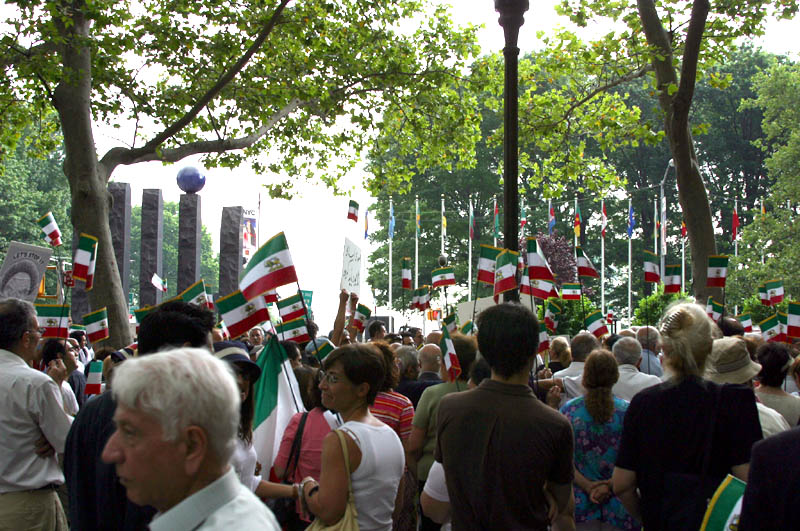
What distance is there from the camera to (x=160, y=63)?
610 inches

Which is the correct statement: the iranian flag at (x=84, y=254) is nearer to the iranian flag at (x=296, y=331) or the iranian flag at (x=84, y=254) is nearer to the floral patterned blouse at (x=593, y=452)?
the iranian flag at (x=296, y=331)

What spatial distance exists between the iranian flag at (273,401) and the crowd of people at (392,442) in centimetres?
9

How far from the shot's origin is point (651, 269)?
37.5 ft

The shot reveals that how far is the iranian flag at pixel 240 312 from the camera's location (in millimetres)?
6168

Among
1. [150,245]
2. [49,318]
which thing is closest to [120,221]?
[150,245]

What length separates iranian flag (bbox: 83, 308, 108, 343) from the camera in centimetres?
977

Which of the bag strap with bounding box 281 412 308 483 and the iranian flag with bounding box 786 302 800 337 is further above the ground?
the iranian flag with bounding box 786 302 800 337

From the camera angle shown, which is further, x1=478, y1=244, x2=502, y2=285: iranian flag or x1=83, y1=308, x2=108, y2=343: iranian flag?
x1=83, y1=308, x2=108, y2=343: iranian flag

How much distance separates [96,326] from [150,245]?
13.4 m

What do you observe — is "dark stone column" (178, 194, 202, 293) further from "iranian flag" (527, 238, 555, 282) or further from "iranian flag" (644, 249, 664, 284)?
"iranian flag" (527, 238, 555, 282)

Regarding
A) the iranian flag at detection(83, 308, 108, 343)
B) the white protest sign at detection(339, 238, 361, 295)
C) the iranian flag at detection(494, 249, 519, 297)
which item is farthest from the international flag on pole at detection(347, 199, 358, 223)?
the iranian flag at detection(494, 249, 519, 297)

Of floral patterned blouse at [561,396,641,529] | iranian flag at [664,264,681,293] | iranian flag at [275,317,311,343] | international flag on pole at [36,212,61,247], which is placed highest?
international flag on pole at [36,212,61,247]

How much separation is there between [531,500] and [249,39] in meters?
13.0

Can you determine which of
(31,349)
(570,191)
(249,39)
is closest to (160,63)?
(249,39)
